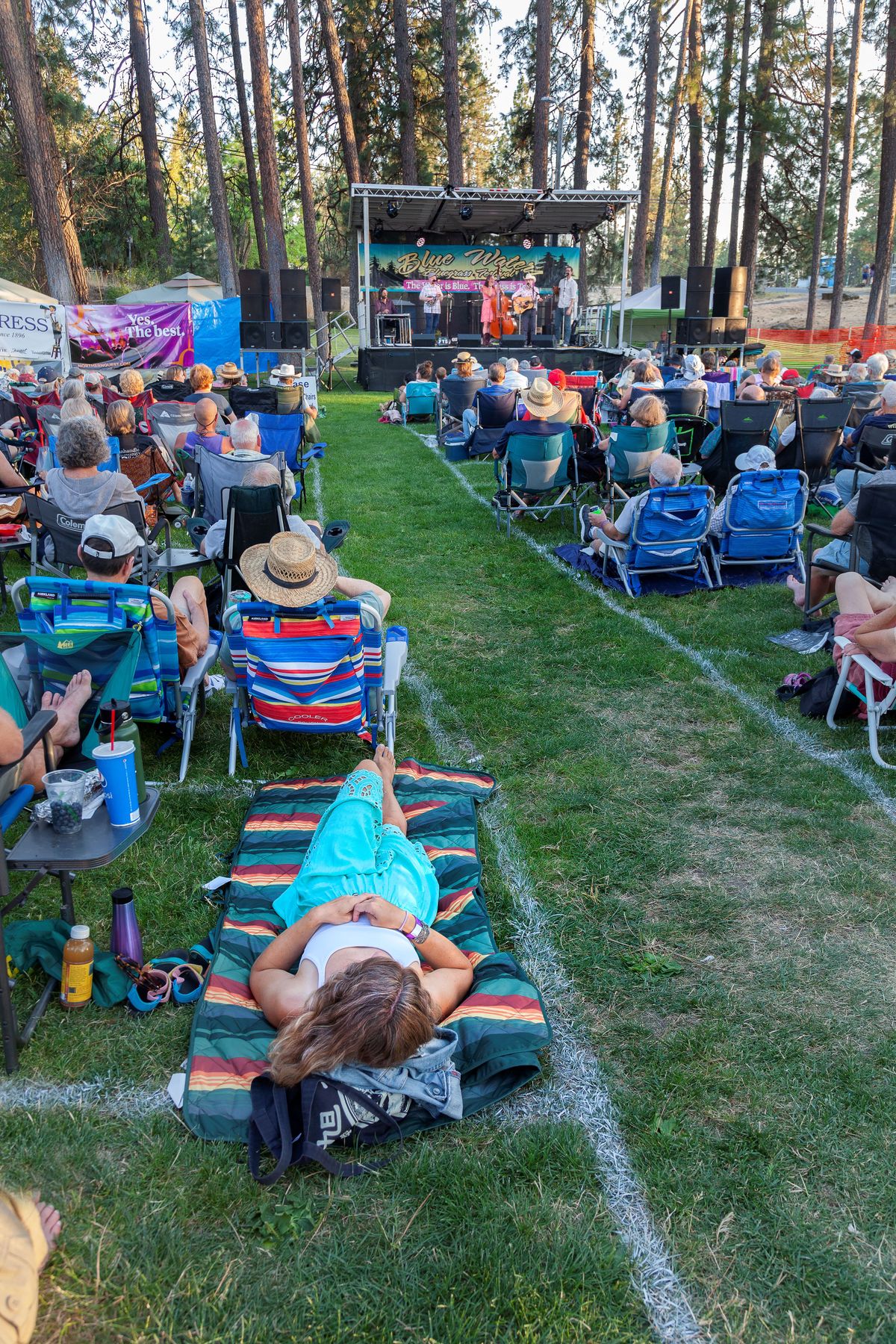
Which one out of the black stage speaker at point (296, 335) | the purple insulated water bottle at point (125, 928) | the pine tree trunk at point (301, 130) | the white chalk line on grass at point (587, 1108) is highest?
the pine tree trunk at point (301, 130)

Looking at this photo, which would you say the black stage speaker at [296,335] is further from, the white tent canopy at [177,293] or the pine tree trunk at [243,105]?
the pine tree trunk at [243,105]

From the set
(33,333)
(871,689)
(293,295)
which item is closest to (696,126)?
(293,295)

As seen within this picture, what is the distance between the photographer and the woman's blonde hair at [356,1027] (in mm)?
2219

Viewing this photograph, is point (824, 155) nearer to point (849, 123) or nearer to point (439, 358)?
point (849, 123)

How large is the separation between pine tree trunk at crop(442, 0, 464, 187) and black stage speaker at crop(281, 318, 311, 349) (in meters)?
7.79

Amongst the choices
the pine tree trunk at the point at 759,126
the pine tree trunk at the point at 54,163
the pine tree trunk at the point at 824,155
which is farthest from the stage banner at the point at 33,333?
the pine tree trunk at the point at 824,155

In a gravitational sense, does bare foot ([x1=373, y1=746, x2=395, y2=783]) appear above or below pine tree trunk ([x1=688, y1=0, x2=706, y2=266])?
below

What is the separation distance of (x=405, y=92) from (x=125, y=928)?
29.0 meters

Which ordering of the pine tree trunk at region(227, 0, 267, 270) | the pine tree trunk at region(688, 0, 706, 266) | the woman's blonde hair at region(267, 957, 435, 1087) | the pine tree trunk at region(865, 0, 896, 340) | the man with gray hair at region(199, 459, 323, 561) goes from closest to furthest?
the woman's blonde hair at region(267, 957, 435, 1087) → the man with gray hair at region(199, 459, 323, 561) → the pine tree trunk at region(865, 0, 896, 340) → the pine tree trunk at region(688, 0, 706, 266) → the pine tree trunk at region(227, 0, 267, 270)

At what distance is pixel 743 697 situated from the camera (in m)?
5.13

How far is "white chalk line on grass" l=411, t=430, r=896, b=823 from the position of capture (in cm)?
417

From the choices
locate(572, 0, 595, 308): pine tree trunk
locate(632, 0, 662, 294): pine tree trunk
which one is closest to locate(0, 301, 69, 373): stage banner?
locate(572, 0, 595, 308): pine tree trunk

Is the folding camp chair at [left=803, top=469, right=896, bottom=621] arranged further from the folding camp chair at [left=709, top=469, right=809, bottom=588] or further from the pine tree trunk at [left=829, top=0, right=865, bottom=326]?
the pine tree trunk at [left=829, top=0, right=865, bottom=326]

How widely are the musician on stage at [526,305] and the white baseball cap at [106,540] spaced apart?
21.8 meters
